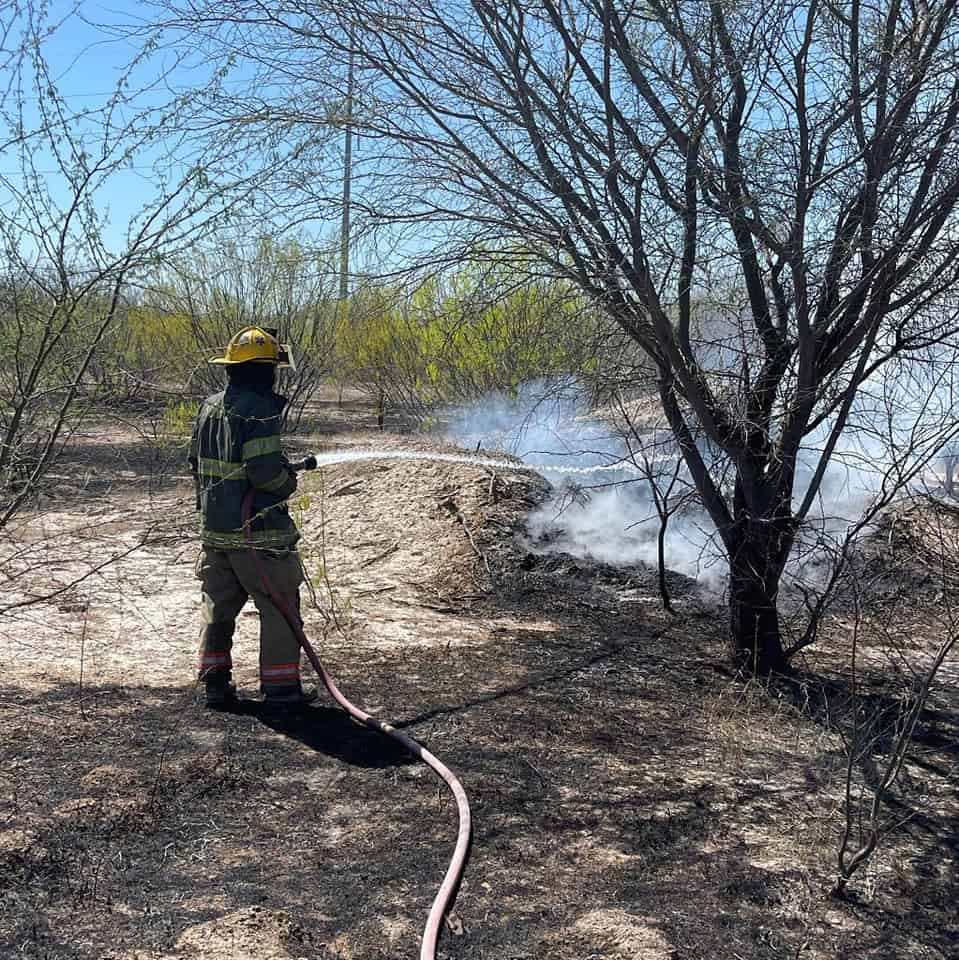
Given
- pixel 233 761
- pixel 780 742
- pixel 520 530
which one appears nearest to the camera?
pixel 233 761

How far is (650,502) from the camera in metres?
8.50

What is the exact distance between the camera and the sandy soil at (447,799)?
293 cm

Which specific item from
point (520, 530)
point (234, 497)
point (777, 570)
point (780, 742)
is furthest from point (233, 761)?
point (520, 530)

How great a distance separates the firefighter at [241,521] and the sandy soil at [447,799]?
0.68 ft

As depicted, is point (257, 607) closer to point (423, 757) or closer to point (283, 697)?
point (283, 697)

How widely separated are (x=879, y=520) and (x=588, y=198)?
4123 mm

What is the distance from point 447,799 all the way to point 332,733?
835 mm

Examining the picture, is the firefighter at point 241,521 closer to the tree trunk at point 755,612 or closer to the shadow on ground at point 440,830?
the shadow on ground at point 440,830

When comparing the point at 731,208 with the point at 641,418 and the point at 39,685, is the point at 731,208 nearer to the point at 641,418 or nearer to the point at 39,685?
the point at 641,418

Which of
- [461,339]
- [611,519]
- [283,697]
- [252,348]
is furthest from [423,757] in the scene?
[461,339]

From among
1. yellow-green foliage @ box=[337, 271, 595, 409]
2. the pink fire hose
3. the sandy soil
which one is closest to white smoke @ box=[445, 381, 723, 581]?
yellow-green foliage @ box=[337, 271, 595, 409]

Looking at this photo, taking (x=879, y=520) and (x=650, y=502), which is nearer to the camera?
(x=879, y=520)

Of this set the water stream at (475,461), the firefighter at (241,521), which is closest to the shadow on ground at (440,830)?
the firefighter at (241,521)

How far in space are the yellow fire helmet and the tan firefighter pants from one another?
85cm
